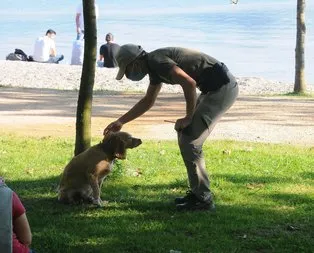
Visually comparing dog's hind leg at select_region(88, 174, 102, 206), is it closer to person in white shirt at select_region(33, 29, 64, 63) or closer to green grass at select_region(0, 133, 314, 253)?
green grass at select_region(0, 133, 314, 253)

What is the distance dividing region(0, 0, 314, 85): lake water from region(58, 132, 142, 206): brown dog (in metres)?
16.7

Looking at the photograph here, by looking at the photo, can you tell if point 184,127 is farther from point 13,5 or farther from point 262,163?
point 13,5

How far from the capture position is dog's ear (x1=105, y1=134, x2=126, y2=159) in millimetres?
6652

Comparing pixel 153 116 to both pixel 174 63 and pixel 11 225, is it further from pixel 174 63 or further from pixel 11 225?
A: pixel 11 225

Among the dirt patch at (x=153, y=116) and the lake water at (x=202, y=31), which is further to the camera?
the lake water at (x=202, y=31)

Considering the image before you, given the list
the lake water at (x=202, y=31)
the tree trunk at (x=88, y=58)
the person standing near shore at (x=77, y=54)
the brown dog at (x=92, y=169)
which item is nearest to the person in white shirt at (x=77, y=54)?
the person standing near shore at (x=77, y=54)

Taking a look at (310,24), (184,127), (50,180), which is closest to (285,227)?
(184,127)

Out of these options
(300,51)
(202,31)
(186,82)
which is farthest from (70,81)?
(202,31)

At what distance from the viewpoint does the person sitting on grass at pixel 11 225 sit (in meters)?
3.93

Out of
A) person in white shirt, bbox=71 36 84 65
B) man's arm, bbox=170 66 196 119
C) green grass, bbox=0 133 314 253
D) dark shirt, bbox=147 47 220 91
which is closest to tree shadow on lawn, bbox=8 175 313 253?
green grass, bbox=0 133 314 253

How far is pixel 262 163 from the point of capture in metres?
8.89

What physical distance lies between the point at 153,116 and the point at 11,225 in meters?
9.53

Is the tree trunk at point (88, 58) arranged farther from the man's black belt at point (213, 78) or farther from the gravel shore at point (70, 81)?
the gravel shore at point (70, 81)

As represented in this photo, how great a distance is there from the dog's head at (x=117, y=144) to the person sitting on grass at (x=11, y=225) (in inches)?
99.5
